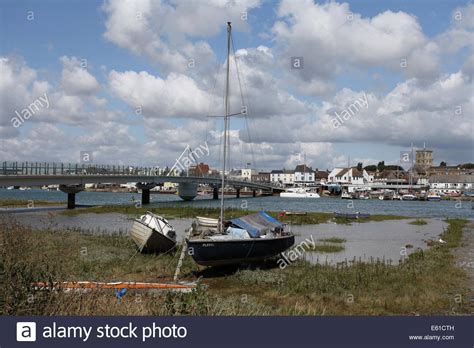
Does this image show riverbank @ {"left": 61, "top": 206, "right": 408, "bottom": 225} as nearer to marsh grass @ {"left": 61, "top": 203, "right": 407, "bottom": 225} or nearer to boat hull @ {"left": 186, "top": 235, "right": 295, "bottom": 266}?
marsh grass @ {"left": 61, "top": 203, "right": 407, "bottom": 225}

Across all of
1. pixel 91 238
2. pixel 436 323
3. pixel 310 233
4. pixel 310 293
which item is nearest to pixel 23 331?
pixel 436 323

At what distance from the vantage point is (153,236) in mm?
27656

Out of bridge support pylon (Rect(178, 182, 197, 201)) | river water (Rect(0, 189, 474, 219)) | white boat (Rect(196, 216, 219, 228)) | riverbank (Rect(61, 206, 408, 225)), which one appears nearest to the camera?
white boat (Rect(196, 216, 219, 228))

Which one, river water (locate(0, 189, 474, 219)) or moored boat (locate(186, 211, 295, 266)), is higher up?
moored boat (locate(186, 211, 295, 266))

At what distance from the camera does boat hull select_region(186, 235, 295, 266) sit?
69.5 ft

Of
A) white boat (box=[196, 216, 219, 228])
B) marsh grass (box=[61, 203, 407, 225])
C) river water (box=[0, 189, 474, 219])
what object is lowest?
river water (box=[0, 189, 474, 219])

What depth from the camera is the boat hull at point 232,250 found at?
21.2 meters

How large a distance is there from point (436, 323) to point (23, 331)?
9458mm

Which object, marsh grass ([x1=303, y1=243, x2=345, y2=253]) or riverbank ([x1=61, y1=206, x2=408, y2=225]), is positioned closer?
marsh grass ([x1=303, y1=243, x2=345, y2=253])

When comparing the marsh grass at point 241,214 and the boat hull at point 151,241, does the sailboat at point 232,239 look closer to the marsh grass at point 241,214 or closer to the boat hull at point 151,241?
the boat hull at point 151,241

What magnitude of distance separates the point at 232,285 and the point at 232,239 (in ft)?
9.14

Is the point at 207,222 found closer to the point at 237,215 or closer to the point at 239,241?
the point at 239,241

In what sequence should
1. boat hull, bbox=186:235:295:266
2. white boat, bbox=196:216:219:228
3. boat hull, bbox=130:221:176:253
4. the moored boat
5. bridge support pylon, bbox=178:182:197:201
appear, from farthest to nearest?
1. bridge support pylon, bbox=178:182:197:201
2. boat hull, bbox=130:221:176:253
3. white boat, bbox=196:216:219:228
4. the moored boat
5. boat hull, bbox=186:235:295:266

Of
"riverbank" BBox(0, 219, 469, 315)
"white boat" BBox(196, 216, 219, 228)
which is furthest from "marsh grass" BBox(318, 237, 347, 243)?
"white boat" BBox(196, 216, 219, 228)
